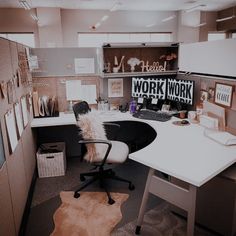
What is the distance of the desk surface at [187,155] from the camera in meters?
1.53

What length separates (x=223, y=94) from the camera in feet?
7.32

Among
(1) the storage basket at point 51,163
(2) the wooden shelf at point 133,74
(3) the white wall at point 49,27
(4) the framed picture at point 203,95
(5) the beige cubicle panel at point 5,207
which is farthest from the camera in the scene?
(3) the white wall at point 49,27

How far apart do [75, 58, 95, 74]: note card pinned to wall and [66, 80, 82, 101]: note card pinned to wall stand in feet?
0.48

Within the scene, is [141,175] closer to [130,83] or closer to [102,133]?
[102,133]

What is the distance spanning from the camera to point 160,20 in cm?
784

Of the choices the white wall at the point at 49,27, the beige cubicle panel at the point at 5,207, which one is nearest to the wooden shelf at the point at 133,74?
the beige cubicle panel at the point at 5,207

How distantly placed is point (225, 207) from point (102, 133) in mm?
1265

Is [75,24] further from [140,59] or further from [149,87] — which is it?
[149,87]

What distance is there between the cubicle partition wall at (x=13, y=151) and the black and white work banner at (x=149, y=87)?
1.39 meters

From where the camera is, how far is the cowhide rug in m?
2.02

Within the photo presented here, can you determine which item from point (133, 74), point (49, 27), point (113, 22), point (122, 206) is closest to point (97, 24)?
point (113, 22)

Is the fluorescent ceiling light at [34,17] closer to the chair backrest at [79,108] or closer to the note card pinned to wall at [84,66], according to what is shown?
the note card pinned to wall at [84,66]

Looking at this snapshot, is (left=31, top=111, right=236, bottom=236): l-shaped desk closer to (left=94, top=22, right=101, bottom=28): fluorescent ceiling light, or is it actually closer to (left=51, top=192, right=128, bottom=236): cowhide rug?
(left=51, top=192, right=128, bottom=236): cowhide rug

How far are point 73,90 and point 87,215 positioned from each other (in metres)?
1.61
